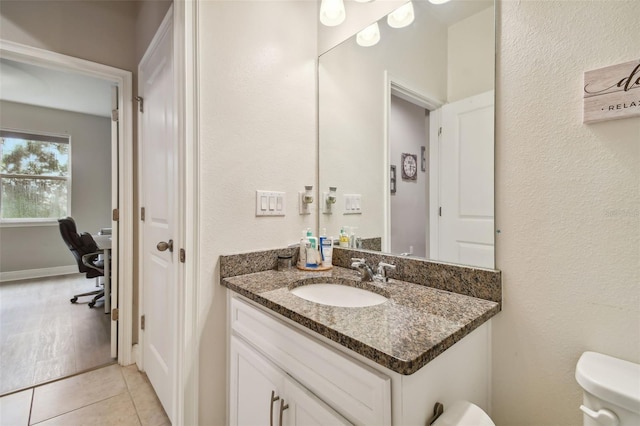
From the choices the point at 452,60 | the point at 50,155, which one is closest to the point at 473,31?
the point at 452,60

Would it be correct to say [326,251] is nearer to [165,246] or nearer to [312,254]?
[312,254]

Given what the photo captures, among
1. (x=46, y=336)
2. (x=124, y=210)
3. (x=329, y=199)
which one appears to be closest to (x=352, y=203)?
(x=329, y=199)

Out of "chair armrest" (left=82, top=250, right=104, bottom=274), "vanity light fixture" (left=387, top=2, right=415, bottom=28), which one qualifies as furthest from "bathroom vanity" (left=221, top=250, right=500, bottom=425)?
"chair armrest" (left=82, top=250, right=104, bottom=274)

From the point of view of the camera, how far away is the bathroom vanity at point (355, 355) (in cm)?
62

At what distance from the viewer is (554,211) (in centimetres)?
83

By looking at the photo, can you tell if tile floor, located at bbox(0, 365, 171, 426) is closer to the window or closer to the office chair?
the office chair

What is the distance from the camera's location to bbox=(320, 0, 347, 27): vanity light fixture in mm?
1439

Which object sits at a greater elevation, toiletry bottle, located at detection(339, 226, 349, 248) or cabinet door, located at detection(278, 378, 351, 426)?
toiletry bottle, located at detection(339, 226, 349, 248)

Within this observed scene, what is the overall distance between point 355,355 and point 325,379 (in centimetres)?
13

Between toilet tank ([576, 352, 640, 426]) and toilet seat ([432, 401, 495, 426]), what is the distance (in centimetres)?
23

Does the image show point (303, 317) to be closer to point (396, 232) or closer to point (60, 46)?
point (396, 232)

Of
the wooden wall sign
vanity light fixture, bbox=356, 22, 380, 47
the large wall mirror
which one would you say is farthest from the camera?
vanity light fixture, bbox=356, 22, 380, 47

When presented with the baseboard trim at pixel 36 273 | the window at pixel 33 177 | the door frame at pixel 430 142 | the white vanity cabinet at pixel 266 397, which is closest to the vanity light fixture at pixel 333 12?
the door frame at pixel 430 142

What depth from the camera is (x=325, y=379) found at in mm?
740
